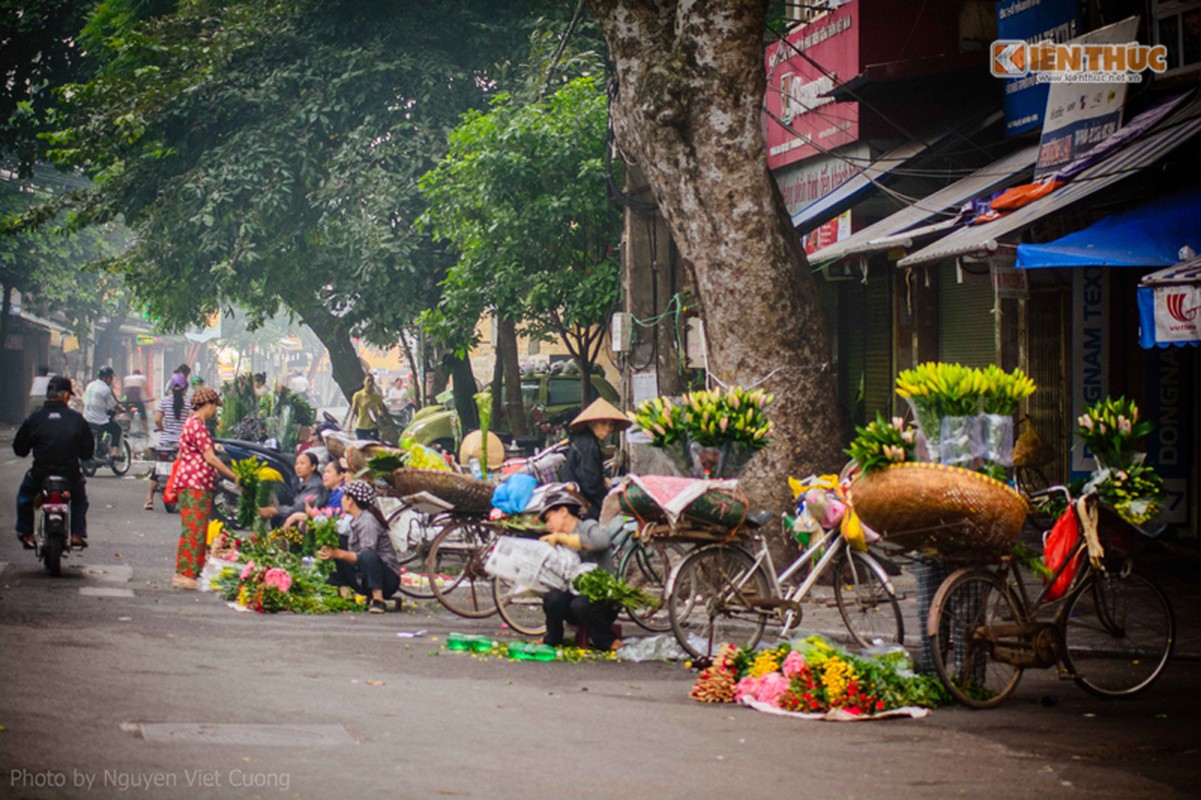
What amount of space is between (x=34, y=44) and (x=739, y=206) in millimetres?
23951

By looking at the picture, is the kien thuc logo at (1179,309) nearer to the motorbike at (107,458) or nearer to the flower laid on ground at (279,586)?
the flower laid on ground at (279,586)

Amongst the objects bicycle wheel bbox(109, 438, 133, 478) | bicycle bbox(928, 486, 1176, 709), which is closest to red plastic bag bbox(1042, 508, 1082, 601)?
bicycle bbox(928, 486, 1176, 709)

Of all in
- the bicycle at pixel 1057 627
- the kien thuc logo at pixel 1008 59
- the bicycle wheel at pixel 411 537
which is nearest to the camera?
the bicycle at pixel 1057 627

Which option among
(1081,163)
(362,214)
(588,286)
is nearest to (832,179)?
(588,286)

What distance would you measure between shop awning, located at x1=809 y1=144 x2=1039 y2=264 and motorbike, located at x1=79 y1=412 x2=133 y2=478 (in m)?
14.7

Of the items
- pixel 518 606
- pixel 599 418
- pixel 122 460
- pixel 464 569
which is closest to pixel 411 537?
pixel 464 569

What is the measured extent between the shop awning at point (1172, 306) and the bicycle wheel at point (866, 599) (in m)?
2.47

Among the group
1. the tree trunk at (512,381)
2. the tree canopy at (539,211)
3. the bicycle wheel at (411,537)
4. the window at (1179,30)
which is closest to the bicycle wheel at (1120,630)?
the bicycle wheel at (411,537)

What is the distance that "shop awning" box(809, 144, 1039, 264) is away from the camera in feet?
45.6

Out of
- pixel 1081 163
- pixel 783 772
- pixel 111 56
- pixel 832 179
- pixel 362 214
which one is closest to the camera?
pixel 783 772

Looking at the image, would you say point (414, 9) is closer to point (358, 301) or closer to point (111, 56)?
point (358, 301)

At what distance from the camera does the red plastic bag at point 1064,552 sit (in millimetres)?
8430

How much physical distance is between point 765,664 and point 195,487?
6384mm

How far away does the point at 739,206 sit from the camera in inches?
495
